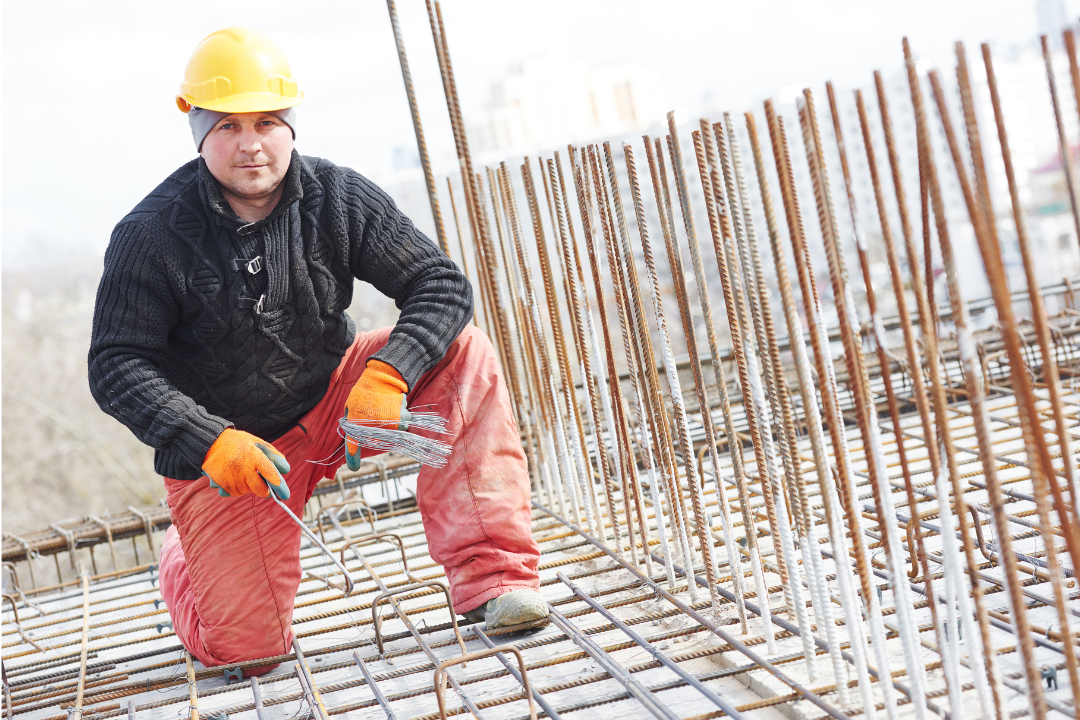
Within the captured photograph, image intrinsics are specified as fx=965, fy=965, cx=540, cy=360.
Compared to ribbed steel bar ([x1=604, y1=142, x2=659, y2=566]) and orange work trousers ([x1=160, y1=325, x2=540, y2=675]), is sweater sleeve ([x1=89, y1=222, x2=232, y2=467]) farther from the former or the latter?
ribbed steel bar ([x1=604, y1=142, x2=659, y2=566])

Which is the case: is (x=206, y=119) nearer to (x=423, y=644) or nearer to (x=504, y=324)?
(x=504, y=324)

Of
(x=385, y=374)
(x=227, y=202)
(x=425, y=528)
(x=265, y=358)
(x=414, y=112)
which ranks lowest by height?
(x=425, y=528)

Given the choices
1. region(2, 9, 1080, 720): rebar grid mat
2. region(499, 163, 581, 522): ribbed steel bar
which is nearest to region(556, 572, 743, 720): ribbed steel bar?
region(2, 9, 1080, 720): rebar grid mat

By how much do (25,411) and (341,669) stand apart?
2000 cm

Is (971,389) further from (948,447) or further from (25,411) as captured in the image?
(25,411)

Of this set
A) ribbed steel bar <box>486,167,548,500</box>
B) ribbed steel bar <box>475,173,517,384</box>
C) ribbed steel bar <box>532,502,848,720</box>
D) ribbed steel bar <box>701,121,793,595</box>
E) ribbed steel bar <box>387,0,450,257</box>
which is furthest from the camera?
ribbed steel bar <box>387,0,450,257</box>

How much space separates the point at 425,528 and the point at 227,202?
1021 millimetres

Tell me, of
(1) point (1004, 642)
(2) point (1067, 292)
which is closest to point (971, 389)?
(1) point (1004, 642)

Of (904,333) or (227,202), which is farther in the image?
(227,202)

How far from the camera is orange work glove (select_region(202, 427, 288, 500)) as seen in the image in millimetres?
2322

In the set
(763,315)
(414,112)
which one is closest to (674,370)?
(763,315)

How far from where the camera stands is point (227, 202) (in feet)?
8.36

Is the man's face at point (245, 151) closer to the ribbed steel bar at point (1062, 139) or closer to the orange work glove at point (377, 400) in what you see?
the orange work glove at point (377, 400)

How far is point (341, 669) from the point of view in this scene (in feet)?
7.97
